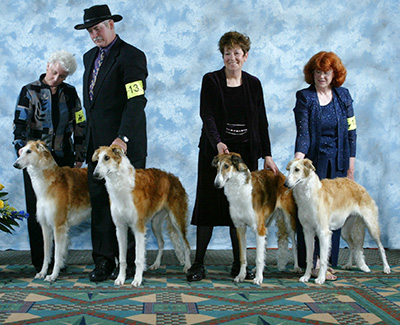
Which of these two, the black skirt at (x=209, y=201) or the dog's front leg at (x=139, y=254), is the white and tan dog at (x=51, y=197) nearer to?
the dog's front leg at (x=139, y=254)

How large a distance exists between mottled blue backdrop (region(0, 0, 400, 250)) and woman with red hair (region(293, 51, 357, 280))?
1.37 metres

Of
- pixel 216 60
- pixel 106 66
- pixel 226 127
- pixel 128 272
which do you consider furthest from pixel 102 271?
pixel 216 60

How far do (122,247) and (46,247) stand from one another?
714 mm

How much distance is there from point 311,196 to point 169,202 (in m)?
1.20

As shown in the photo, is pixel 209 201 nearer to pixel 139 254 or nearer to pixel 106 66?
pixel 139 254

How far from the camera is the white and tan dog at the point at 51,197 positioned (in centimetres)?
405

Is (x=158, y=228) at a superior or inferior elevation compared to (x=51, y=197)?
inferior

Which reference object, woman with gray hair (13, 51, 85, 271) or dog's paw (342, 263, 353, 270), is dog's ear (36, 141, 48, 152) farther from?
dog's paw (342, 263, 353, 270)

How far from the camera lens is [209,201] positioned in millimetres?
4133

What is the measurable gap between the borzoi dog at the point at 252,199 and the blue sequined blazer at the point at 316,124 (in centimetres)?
38

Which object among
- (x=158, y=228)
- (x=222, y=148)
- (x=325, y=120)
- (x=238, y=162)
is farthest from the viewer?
(x=158, y=228)

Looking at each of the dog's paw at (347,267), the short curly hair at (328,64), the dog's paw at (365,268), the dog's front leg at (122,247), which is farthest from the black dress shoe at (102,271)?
the short curly hair at (328,64)

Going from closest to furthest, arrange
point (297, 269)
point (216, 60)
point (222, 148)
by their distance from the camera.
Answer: point (222, 148), point (297, 269), point (216, 60)

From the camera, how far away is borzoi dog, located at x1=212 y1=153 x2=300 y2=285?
12.3ft
